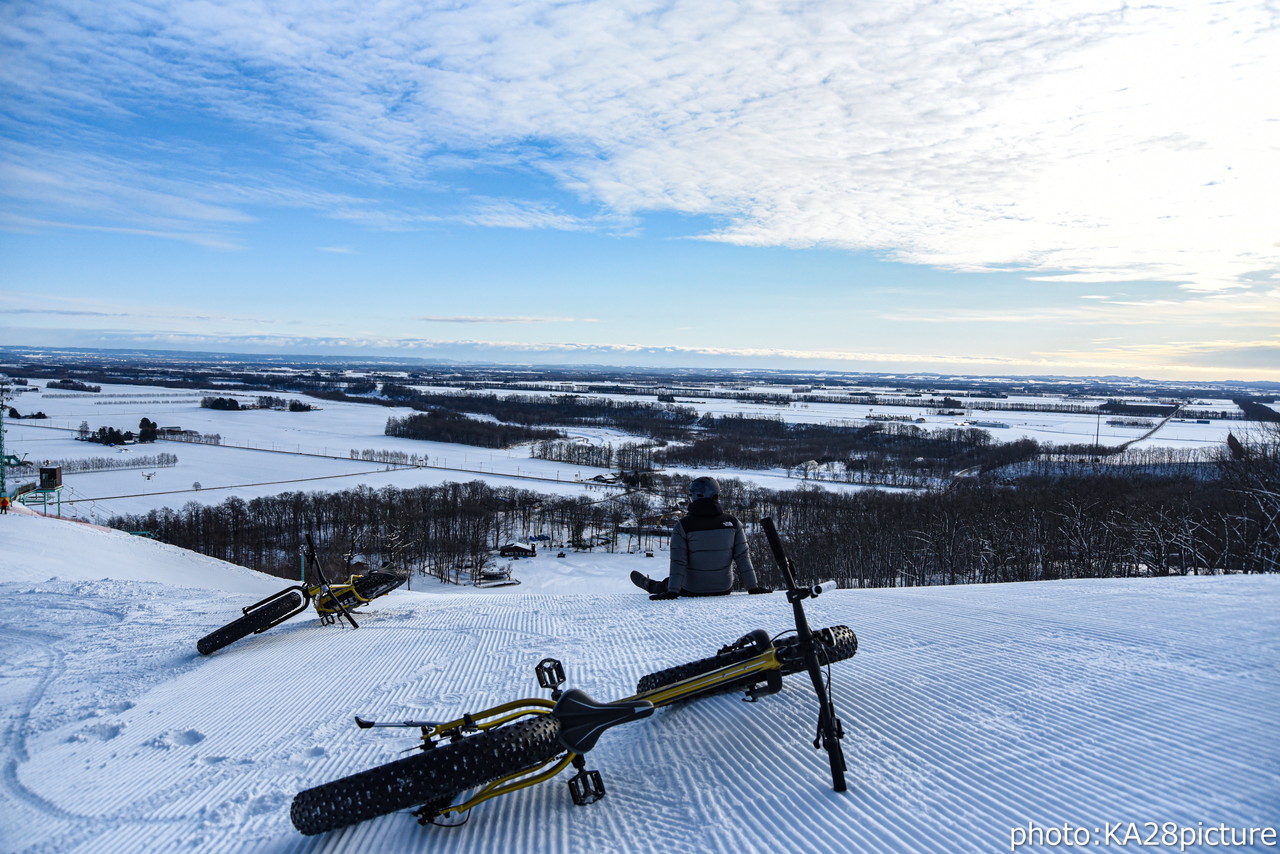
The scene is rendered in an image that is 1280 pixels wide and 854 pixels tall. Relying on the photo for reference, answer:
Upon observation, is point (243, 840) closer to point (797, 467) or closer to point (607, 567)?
point (607, 567)

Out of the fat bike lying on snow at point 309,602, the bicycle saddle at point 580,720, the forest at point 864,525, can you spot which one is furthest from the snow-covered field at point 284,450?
the bicycle saddle at point 580,720

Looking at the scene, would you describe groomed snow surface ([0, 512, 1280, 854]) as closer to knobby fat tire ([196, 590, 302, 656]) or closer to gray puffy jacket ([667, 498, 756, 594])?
knobby fat tire ([196, 590, 302, 656])

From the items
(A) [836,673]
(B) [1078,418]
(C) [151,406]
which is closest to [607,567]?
(A) [836,673]

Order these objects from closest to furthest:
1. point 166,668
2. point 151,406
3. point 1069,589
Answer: point 166,668, point 1069,589, point 151,406

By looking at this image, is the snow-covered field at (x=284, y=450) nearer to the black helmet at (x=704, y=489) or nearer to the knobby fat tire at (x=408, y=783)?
the black helmet at (x=704, y=489)

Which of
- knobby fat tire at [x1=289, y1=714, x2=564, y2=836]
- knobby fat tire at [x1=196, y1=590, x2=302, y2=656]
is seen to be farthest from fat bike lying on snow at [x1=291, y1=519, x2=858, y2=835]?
knobby fat tire at [x1=196, y1=590, x2=302, y2=656]

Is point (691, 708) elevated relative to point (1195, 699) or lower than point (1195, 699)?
lower

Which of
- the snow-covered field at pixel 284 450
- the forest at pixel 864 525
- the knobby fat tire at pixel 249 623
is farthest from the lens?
the snow-covered field at pixel 284 450
